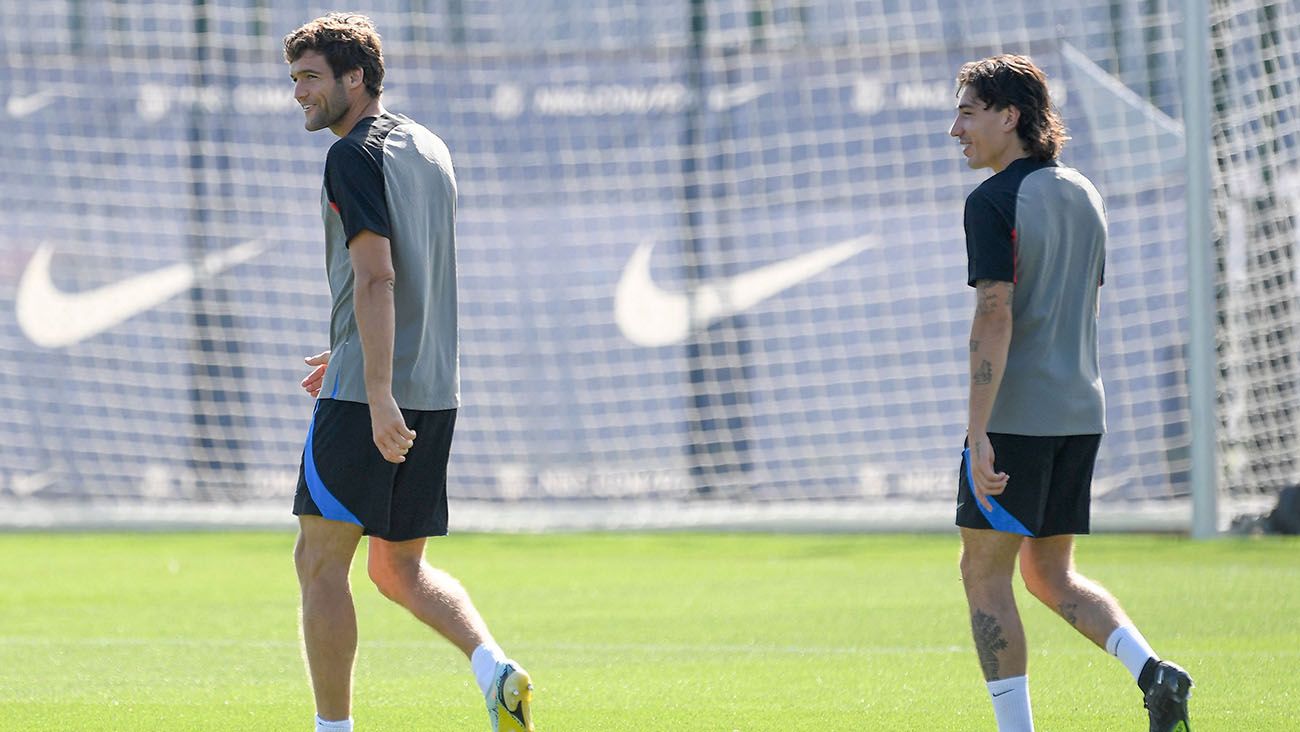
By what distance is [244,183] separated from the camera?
504 inches

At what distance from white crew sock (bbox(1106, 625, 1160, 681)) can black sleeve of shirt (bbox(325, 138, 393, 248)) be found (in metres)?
1.95

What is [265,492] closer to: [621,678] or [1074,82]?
[1074,82]

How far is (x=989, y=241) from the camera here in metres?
3.96

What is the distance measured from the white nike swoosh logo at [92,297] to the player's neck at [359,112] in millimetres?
8851

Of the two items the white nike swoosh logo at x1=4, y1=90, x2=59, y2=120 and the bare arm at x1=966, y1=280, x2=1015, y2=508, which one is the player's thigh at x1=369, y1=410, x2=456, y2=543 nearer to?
the bare arm at x1=966, y1=280, x2=1015, y2=508

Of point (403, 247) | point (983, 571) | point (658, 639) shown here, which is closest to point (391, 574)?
point (403, 247)

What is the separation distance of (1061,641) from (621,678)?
172 centimetres

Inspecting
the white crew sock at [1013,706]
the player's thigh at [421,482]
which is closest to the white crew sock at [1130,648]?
the white crew sock at [1013,706]

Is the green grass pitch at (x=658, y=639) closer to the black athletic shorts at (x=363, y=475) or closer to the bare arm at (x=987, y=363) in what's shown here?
the black athletic shorts at (x=363, y=475)

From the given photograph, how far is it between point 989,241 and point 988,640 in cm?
91

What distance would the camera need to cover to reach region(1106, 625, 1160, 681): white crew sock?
13.5 ft

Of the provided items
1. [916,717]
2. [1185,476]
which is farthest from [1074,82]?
[916,717]

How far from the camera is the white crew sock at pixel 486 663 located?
400 centimetres

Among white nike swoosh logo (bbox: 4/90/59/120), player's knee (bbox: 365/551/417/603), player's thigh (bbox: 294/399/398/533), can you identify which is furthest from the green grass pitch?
white nike swoosh logo (bbox: 4/90/59/120)
